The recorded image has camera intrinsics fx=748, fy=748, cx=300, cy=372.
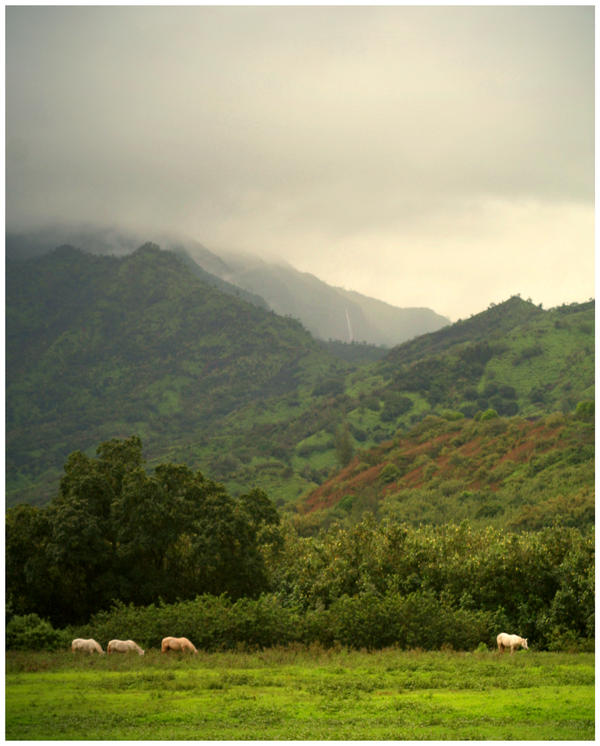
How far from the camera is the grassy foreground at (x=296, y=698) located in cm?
936

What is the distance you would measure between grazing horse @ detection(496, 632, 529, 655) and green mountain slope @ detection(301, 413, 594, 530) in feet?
55.2

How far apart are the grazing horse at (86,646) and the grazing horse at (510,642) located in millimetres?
7930

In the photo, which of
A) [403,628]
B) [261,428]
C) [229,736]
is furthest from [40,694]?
[261,428]

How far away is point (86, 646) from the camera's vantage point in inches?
568

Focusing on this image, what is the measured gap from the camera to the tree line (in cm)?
1549

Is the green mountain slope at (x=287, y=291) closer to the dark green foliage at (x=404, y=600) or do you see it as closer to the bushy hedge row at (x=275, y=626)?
the dark green foliage at (x=404, y=600)

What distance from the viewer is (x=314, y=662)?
527 inches

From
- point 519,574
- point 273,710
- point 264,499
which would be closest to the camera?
point 273,710

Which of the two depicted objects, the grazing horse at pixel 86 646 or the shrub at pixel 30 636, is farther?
the shrub at pixel 30 636

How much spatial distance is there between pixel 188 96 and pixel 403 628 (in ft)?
39.3

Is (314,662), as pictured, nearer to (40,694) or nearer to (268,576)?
(40,694)

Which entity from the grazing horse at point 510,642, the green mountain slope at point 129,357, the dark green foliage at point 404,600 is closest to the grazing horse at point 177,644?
the dark green foliage at point 404,600

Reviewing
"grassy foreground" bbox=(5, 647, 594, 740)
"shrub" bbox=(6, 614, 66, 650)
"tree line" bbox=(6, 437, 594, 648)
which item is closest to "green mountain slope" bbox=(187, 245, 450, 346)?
"tree line" bbox=(6, 437, 594, 648)

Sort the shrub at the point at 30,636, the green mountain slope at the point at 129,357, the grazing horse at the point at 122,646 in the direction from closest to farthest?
the grazing horse at the point at 122,646
the shrub at the point at 30,636
the green mountain slope at the point at 129,357
